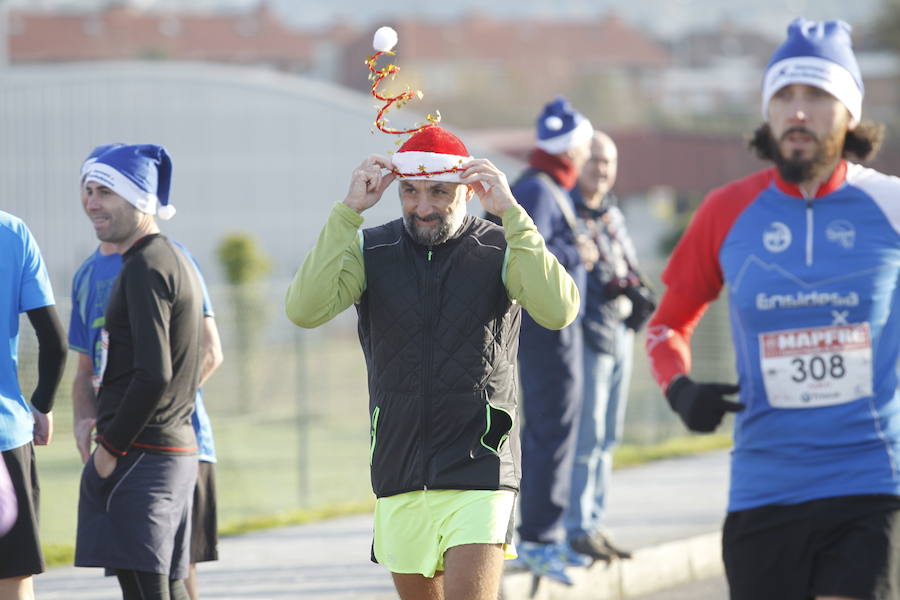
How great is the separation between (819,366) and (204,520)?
110 inches

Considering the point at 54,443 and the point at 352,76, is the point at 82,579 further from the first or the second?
the point at 352,76

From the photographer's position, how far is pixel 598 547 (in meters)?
7.90

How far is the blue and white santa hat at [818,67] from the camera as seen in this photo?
162 inches

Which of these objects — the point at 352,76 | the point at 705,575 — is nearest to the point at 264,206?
the point at 705,575

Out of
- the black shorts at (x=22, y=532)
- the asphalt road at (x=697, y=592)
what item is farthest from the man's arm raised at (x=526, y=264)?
the asphalt road at (x=697, y=592)

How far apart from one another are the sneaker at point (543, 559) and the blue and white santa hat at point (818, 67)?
3.57 metres

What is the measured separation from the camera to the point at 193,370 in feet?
17.6

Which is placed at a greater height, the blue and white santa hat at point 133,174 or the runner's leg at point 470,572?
the blue and white santa hat at point 133,174

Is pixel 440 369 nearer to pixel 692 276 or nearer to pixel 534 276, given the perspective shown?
pixel 534 276

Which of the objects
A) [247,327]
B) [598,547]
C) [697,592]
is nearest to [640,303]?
[598,547]

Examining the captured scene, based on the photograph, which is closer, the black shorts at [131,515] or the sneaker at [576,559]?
the black shorts at [131,515]

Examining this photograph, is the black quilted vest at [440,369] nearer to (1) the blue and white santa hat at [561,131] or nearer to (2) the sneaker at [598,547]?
(1) the blue and white santa hat at [561,131]

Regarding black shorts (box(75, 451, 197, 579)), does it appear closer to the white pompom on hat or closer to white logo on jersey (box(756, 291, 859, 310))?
the white pompom on hat

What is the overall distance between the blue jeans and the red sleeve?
333 cm
